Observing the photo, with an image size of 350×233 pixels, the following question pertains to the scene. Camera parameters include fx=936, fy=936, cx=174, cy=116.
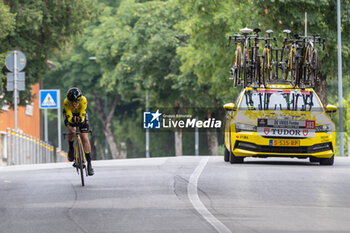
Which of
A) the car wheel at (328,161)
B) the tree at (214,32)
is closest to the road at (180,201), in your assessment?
the car wheel at (328,161)

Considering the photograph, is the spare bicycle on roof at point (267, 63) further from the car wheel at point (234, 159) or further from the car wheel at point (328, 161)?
the car wheel at point (328, 161)

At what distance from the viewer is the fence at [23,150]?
2966cm

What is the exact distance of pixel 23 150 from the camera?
3128 cm

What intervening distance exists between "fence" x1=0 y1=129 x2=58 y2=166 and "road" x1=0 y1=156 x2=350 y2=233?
36.7 feet

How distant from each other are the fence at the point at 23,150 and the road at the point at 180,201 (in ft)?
36.7

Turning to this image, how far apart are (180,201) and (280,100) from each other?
27.5 feet

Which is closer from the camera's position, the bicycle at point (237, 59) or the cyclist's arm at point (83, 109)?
the cyclist's arm at point (83, 109)

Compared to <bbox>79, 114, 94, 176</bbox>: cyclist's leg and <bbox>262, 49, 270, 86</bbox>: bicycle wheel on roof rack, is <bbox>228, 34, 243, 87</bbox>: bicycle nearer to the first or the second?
<bbox>262, 49, 270, 86</bbox>: bicycle wheel on roof rack

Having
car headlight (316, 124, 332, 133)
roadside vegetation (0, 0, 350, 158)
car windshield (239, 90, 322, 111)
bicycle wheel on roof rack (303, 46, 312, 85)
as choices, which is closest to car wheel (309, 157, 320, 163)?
car headlight (316, 124, 332, 133)

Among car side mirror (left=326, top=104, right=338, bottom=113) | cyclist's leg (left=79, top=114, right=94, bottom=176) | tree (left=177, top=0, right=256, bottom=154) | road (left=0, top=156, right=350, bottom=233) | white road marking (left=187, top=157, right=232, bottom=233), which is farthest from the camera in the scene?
tree (left=177, top=0, right=256, bottom=154)

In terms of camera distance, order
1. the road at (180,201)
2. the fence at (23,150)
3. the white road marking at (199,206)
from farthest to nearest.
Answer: the fence at (23,150) < the road at (180,201) < the white road marking at (199,206)

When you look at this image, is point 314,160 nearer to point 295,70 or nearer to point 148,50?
point 295,70

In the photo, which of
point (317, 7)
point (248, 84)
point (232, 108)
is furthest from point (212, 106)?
point (232, 108)

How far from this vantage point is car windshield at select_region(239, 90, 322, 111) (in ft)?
66.2
